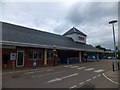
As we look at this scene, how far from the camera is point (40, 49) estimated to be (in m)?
26.2

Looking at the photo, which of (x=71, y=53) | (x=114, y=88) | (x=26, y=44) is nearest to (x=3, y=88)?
(x=114, y=88)

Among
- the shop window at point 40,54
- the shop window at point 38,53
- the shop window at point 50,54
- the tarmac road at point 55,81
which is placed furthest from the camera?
the shop window at point 50,54

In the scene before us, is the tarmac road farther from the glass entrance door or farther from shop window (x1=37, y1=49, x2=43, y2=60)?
shop window (x1=37, y1=49, x2=43, y2=60)

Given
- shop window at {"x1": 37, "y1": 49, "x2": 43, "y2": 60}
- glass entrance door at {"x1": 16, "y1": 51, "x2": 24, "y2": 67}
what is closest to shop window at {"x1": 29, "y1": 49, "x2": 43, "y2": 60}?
shop window at {"x1": 37, "y1": 49, "x2": 43, "y2": 60}

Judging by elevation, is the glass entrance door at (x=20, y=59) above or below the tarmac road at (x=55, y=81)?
above

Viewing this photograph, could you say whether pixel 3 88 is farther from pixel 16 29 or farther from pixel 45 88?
pixel 16 29

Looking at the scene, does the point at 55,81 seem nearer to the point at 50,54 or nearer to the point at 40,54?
the point at 40,54

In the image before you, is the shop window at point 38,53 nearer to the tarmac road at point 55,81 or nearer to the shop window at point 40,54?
the shop window at point 40,54

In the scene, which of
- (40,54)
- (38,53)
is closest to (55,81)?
(38,53)

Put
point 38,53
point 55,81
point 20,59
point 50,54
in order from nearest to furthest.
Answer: point 55,81 → point 20,59 → point 38,53 → point 50,54

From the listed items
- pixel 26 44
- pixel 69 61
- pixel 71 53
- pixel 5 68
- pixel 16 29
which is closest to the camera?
pixel 5 68

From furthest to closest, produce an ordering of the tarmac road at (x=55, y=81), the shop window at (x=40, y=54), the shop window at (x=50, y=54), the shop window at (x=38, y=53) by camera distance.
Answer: the shop window at (x=50, y=54) < the shop window at (x=40, y=54) < the shop window at (x=38, y=53) < the tarmac road at (x=55, y=81)

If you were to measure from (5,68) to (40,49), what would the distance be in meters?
7.30

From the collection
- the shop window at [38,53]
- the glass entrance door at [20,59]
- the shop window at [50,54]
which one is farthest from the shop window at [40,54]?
the glass entrance door at [20,59]
